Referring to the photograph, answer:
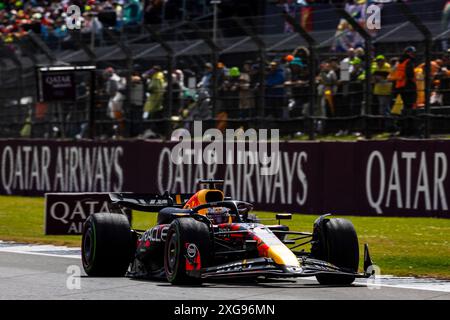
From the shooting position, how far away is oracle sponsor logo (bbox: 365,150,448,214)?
18.6m

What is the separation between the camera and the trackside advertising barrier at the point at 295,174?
62.3 ft

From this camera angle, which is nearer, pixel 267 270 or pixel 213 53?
pixel 267 270

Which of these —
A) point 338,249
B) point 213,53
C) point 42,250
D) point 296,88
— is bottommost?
point 42,250

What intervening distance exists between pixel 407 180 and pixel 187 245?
911 centimetres

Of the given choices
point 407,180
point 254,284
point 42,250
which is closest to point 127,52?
point 407,180

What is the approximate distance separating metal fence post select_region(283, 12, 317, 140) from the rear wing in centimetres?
868

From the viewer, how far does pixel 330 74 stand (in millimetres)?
21406

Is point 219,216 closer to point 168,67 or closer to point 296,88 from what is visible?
point 296,88

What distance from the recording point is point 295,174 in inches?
845

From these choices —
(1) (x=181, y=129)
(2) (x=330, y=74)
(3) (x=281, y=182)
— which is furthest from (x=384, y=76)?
(1) (x=181, y=129)

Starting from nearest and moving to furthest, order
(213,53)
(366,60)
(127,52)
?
(366,60) → (213,53) → (127,52)

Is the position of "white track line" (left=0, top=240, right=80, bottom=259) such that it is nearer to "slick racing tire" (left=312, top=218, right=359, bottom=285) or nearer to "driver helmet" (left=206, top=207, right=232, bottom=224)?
"driver helmet" (left=206, top=207, right=232, bottom=224)
